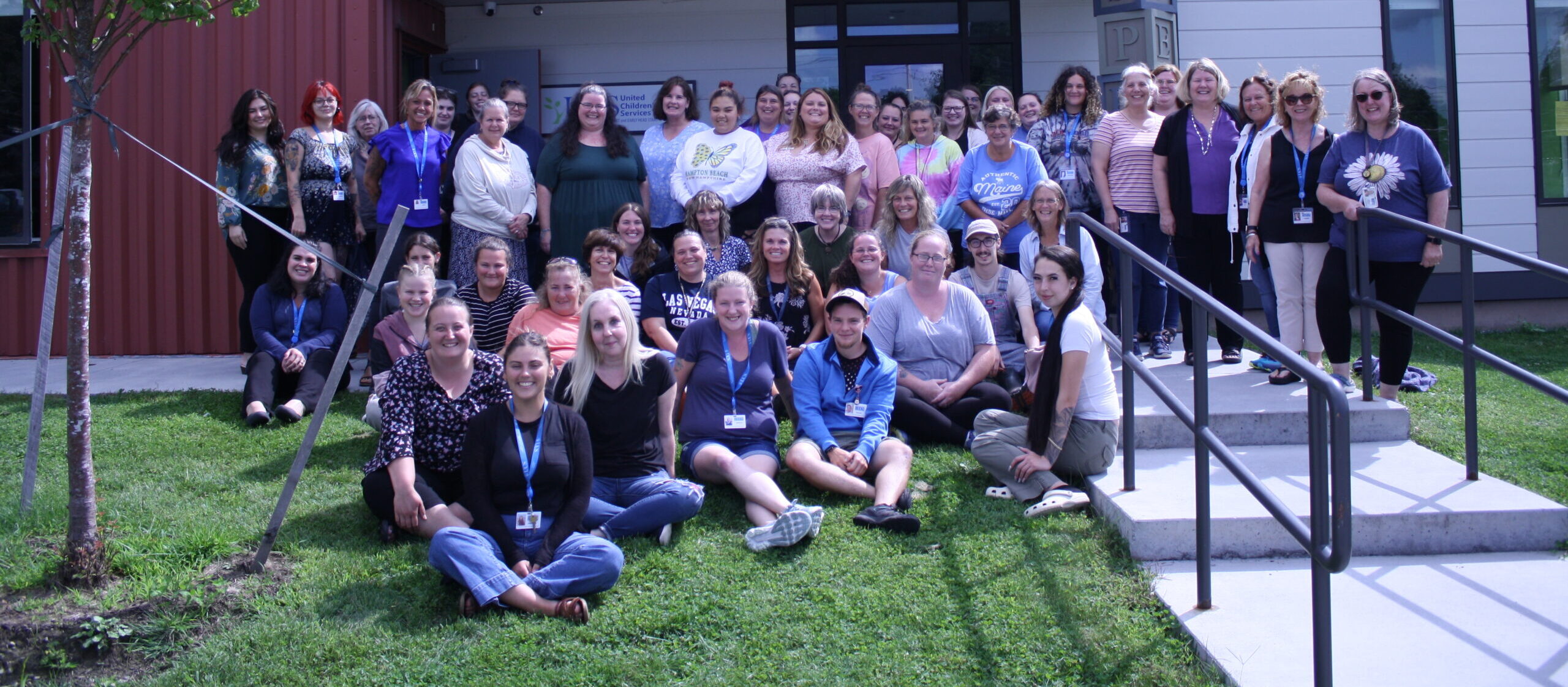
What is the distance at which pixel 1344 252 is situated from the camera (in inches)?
224

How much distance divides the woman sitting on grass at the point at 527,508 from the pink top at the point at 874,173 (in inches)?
138

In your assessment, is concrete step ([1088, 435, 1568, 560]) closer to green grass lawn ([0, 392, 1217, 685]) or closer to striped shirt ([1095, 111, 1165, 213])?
green grass lawn ([0, 392, 1217, 685])

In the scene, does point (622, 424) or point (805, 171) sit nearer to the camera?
point (622, 424)

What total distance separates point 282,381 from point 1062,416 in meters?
4.36

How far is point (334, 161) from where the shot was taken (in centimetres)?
759

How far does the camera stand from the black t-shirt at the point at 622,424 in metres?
4.76

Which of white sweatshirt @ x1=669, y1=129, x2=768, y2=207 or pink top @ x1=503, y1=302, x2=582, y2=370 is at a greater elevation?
white sweatshirt @ x1=669, y1=129, x2=768, y2=207

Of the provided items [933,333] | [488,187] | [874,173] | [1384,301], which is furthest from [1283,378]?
[488,187]

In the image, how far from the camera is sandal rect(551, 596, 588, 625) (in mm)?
3807

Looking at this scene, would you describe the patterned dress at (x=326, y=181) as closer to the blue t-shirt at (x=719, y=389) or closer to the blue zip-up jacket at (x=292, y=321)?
the blue zip-up jacket at (x=292, y=321)

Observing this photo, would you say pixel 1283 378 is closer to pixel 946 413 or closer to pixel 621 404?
pixel 946 413

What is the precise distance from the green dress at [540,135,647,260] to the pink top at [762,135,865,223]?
0.93 m

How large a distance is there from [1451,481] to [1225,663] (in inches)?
74.8

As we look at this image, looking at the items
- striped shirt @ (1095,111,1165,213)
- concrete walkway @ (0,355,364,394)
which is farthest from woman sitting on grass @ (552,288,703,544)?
striped shirt @ (1095,111,1165,213)
